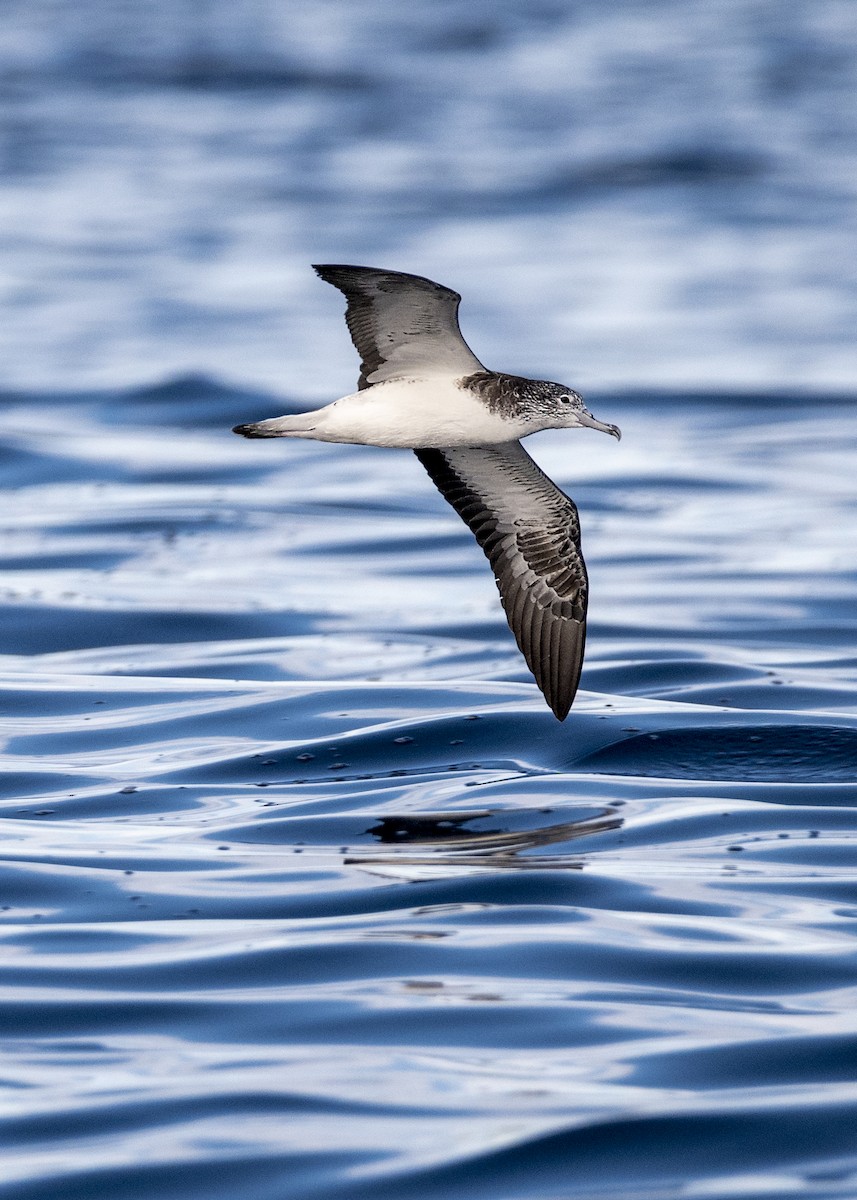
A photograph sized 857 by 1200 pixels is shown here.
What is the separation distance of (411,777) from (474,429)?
8.73 ft

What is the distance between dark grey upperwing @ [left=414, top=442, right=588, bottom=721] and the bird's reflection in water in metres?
0.72

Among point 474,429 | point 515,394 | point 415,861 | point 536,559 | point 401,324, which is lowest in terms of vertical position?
point 415,861

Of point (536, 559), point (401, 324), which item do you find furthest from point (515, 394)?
point (536, 559)

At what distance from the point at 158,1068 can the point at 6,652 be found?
8.78 m

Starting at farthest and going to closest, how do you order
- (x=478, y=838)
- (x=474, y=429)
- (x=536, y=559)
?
(x=536, y=559), (x=478, y=838), (x=474, y=429)

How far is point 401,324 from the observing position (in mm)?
10594

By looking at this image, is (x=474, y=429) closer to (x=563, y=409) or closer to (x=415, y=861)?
(x=563, y=409)

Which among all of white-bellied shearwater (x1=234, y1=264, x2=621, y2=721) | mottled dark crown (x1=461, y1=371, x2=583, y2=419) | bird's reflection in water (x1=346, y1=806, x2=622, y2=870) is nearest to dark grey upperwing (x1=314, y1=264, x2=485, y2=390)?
white-bellied shearwater (x1=234, y1=264, x2=621, y2=721)

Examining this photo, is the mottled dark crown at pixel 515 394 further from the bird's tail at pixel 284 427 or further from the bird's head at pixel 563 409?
the bird's tail at pixel 284 427

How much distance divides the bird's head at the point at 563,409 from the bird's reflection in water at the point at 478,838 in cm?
204

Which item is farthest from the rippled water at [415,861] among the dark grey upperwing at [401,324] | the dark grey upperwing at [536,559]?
the dark grey upperwing at [401,324]

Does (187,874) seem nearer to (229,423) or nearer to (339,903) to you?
(339,903)

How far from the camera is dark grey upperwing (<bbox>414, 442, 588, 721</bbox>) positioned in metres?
12.0

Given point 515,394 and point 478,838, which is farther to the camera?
point 478,838
